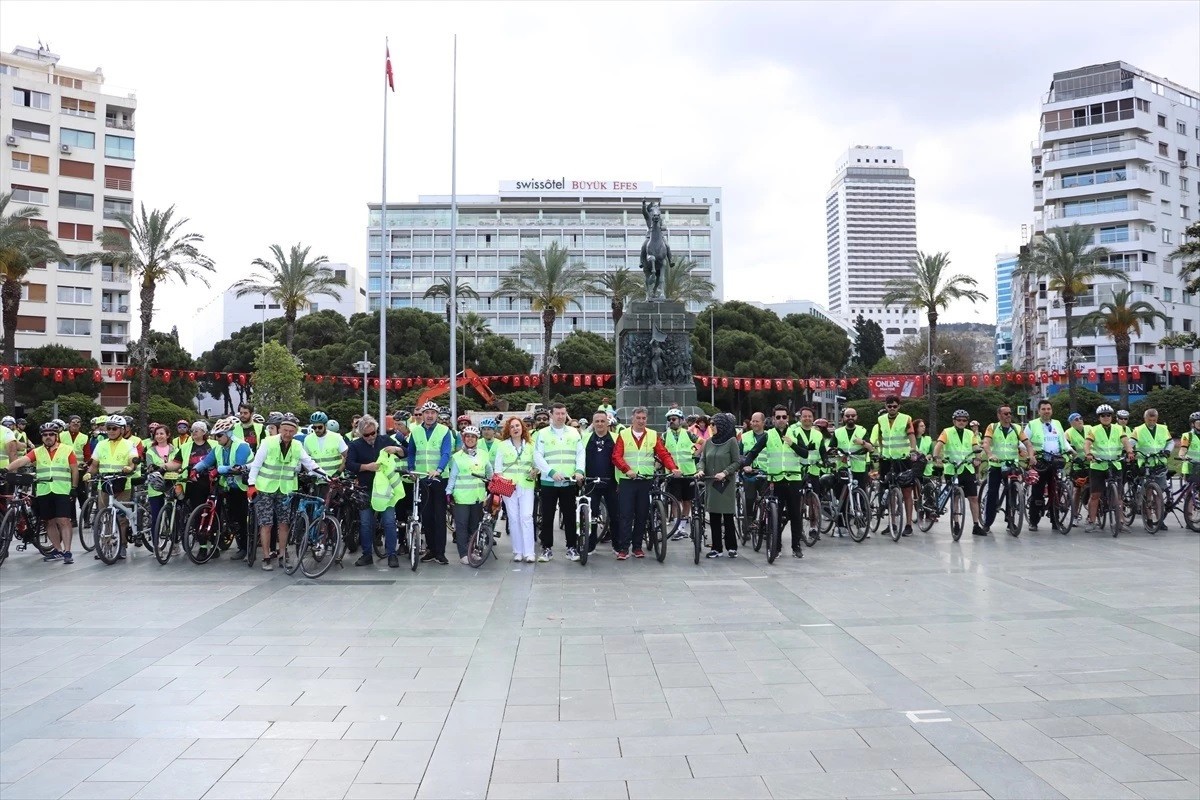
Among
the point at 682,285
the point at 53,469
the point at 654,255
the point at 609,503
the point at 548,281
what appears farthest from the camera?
the point at 682,285

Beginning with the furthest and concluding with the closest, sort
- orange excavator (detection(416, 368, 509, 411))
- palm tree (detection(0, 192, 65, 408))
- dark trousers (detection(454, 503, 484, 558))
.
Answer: orange excavator (detection(416, 368, 509, 411)), palm tree (detection(0, 192, 65, 408)), dark trousers (detection(454, 503, 484, 558))

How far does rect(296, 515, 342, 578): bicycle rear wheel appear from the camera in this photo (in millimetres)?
10734

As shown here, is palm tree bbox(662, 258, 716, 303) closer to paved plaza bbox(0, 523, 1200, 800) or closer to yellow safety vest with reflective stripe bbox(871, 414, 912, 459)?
yellow safety vest with reflective stripe bbox(871, 414, 912, 459)

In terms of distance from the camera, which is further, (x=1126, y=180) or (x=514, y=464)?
(x=1126, y=180)

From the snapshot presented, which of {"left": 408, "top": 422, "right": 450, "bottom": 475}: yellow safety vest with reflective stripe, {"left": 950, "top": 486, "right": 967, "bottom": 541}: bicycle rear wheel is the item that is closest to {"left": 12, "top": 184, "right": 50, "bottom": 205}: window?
{"left": 408, "top": 422, "right": 450, "bottom": 475}: yellow safety vest with reflective stripe

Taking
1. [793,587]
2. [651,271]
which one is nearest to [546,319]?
[651,271]

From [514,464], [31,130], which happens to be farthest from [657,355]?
[31,130]

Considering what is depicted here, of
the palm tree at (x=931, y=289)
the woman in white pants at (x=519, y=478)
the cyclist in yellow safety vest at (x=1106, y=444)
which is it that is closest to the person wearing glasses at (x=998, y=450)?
the cyclist in yellow safety vest at (x=1106, y=444)

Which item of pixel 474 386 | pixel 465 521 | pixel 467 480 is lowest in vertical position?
pixel 465 521

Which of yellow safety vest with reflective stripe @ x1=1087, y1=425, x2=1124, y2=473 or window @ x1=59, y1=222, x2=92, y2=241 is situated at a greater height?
window @ x1=59, y1=222, x2=92, y2=241

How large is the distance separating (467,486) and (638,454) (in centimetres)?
213

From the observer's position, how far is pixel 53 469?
1202 centimetres

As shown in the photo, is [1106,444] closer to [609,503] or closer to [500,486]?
[609,503]

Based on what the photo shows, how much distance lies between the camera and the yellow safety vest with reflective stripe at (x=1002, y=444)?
14.0m
